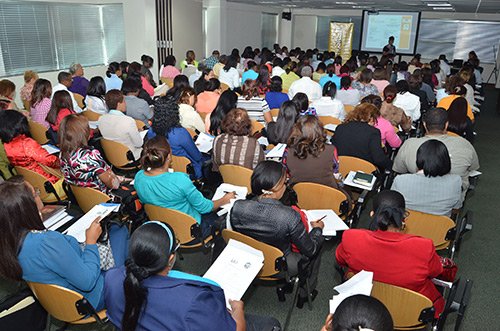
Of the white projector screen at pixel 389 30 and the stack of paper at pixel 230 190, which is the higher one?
the white projector screen at pixel 389 30

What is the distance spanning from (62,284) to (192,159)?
218 centimetres

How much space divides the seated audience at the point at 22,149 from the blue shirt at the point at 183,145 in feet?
3.50

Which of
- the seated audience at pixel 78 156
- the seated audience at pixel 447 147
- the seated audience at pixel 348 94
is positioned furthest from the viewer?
the seated audience at pixel 348 94

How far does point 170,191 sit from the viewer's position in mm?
2705

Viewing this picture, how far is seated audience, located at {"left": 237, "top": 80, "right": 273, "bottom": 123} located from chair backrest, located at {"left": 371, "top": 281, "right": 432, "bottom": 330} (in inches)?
146

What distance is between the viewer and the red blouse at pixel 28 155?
11.2ft

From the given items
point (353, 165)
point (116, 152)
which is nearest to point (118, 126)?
point (116, 152)

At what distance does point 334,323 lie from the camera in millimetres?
1361

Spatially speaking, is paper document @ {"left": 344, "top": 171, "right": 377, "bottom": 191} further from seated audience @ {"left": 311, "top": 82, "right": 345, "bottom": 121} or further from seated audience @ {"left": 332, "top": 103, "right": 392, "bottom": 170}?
seated audience @ {"left": 311, "top": 82, "right": 345, "bottom": 121}

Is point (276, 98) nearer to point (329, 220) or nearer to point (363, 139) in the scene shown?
point (363, 139)

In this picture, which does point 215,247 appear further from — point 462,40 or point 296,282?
point 462,40

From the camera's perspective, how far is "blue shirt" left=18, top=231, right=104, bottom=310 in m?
1.83

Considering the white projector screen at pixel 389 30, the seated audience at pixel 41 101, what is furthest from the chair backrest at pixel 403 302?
the white projector screen at pixel 389 30

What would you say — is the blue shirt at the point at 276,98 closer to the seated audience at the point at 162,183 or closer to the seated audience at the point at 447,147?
the seated audience at the point at 447,147
